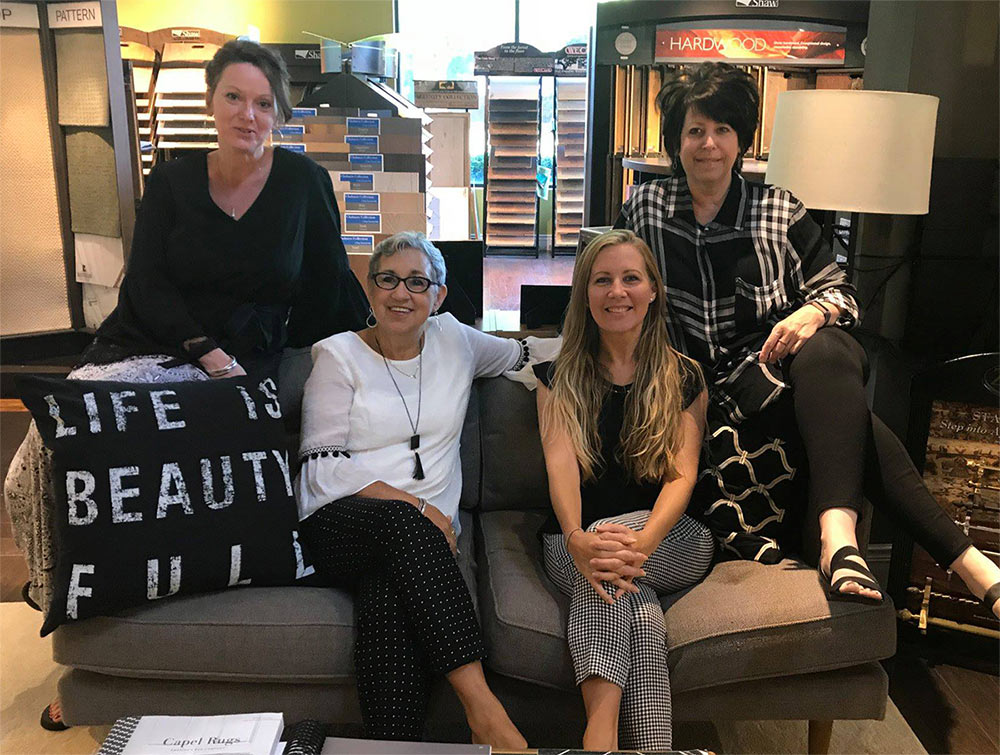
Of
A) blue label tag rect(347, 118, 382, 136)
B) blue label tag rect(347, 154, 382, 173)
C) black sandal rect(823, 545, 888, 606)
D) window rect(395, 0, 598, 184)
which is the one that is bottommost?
black sandal rect(823, 545, 888, 606)

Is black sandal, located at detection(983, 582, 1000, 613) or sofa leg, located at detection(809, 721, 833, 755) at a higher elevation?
black sandal, located at detection(983, 582, 1000, 613)

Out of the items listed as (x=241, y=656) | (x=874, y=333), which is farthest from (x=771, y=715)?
(x=874, y=333)

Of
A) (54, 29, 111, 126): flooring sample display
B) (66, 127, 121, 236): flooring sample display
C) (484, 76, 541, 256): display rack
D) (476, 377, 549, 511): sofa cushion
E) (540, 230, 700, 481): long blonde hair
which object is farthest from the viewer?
(484, 76, 541, 256): display rack

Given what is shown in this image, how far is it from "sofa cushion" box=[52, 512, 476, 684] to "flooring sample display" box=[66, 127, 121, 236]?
117 inches

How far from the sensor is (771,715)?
1.86 meters

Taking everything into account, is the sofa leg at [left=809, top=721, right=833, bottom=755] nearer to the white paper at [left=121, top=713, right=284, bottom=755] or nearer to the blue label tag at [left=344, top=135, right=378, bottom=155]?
the white paper at [left=121, top=713, right=284, bottom=755]

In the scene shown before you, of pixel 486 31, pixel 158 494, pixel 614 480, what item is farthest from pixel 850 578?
pixel 486 31

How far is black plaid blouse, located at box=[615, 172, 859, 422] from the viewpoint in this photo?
2.12 metres

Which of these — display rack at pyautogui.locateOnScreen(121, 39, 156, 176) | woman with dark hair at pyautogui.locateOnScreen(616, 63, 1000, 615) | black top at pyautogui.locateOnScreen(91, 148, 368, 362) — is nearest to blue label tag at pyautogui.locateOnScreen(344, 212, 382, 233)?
black top at pyautogui.locateOnScreen(91, 148, 368, 362)

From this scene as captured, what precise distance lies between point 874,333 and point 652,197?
3.05 feet

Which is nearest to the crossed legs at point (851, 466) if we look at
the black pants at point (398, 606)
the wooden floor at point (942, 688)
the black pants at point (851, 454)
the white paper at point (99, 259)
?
the black pants at point (851, 454)

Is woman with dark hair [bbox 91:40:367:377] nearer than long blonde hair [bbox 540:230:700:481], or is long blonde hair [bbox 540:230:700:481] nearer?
long blonde hair [bbox 540:230:700:481]

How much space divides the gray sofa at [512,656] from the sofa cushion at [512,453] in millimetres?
404

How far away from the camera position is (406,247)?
2.07 meters
